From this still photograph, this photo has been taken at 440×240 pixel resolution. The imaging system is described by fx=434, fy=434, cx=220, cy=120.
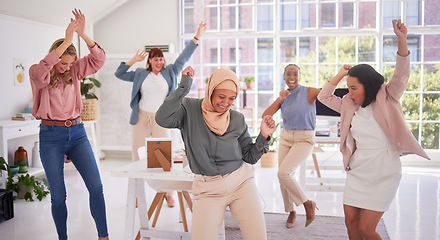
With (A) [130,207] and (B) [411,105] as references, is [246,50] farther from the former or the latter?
(A) [130,207]

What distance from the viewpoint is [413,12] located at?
6.98 metres

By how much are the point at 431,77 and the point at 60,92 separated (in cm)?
598

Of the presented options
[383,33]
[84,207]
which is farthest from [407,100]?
[84,207]

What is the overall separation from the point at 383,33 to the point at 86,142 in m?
5.48

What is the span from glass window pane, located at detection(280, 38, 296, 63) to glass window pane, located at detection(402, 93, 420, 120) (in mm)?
1917

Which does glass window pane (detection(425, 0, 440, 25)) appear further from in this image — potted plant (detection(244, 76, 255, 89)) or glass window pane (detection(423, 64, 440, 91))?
potted plant (detection(244, 76, 255, 89))

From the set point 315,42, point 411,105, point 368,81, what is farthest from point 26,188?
point 411,105

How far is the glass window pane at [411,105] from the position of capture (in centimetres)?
704

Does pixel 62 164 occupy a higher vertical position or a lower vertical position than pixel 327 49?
lower

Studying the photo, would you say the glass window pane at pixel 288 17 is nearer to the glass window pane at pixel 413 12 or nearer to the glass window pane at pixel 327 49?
the glass window pane at pixel 327 49

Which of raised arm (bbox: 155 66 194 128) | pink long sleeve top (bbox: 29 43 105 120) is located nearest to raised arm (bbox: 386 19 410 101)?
raised arm (bbox: 155 66 194 128)

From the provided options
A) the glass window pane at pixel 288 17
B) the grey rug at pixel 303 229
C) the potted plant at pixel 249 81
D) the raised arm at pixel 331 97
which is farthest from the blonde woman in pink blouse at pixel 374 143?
the glass window pane at pixel 288 17

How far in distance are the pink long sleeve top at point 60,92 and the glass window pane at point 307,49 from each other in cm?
465

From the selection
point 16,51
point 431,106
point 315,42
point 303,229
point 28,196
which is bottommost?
point 303,229
